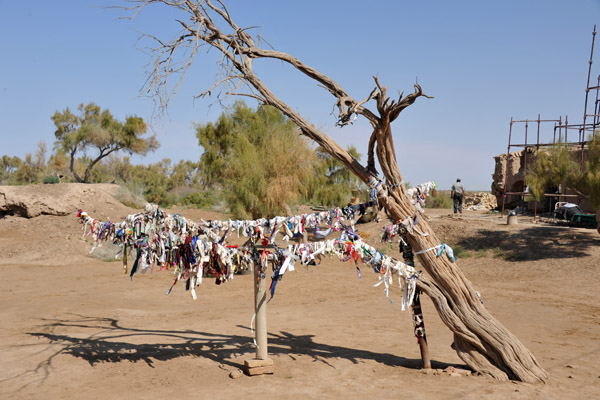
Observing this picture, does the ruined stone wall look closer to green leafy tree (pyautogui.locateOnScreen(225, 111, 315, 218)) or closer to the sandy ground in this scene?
the sandy ground

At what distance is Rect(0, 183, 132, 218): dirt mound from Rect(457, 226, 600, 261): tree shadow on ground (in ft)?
49.5

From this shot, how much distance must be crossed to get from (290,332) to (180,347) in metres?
1.78

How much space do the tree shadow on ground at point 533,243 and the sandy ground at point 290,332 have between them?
0.07m

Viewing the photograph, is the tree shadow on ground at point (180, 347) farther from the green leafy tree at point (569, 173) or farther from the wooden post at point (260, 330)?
the green leafy tree at point (569, 173)

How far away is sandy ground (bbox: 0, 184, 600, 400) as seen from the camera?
559 cm

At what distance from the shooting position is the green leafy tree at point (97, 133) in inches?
1454

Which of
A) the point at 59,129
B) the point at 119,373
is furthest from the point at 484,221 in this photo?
the point at 59,129

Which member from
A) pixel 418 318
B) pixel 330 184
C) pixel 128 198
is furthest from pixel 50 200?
pixel 418 318

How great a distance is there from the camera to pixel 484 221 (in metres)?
20.0

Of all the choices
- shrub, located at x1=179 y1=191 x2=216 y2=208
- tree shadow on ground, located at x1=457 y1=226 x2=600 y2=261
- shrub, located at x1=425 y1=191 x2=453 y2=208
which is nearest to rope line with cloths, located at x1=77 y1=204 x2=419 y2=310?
tree shadow on ground, located at x1=457 y1=226 x2=600 y2=261

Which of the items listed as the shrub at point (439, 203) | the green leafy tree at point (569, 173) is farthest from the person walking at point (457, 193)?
the shrub at point (439, 203)

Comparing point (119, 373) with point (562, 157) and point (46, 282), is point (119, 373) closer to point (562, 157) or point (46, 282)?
point (46, 282)

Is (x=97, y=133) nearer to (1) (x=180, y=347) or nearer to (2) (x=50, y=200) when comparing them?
(2) (x=50, y=200)

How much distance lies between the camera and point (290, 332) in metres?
8.23
